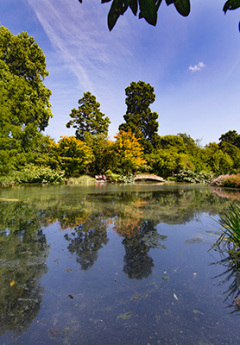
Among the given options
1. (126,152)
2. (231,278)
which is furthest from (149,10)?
(126,152)

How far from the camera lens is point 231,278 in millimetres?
1840

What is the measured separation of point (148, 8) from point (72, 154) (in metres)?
17.3

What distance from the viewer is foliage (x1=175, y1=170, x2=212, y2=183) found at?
20.5 metres

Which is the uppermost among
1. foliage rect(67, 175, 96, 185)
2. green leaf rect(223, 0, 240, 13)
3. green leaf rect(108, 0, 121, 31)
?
green leaf rect(223, 0, 240, 13)

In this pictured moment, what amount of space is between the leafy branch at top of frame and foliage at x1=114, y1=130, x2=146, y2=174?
1820 cm

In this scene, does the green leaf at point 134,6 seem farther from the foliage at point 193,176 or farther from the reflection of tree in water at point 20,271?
the foliage at point 193,176

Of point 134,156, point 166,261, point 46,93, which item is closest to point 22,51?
point 46,93

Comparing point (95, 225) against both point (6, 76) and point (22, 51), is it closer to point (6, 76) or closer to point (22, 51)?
point (6, 76)

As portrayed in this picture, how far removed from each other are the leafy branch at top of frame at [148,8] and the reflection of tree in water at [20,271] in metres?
1.92

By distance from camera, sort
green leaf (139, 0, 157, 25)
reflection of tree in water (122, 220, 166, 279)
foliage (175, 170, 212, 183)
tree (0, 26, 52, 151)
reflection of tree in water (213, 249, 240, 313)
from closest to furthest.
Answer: green leaf (139, 0, 157, 25), reflection of tree in water (213, 249, 240, 313), reflection of tree in water (122, 220, 166, 279), tree (0, 26, 52, 151), foliage (175, 170, 212, 183)

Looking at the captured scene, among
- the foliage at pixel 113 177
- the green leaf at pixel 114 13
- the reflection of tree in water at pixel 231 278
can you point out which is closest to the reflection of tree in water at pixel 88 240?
the reflection of tree in water at pixel 231 278

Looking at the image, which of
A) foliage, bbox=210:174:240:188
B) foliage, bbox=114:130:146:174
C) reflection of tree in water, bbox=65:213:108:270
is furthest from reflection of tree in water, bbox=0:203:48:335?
A: foliage, bbox=114:130:146:174

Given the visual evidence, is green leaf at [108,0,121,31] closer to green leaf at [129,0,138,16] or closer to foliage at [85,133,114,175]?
green leaf at [129,0,138,16]

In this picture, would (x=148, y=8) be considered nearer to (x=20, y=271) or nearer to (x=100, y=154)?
(x=20, y=271)
